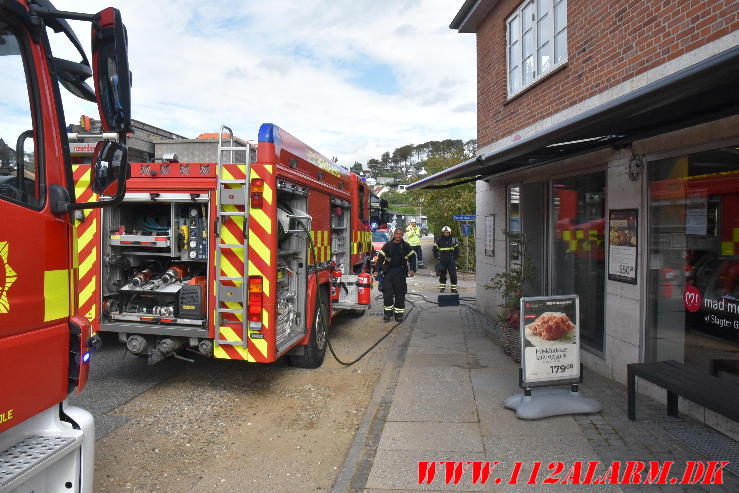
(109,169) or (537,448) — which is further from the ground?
(109,169)

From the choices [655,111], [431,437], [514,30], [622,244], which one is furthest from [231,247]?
[514,30]

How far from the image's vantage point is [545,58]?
24.8ft

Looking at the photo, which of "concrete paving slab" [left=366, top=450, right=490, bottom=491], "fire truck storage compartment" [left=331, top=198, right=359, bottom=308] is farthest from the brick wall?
"concrete paving slab" [left=366, top=450, right=490, bottom=491]

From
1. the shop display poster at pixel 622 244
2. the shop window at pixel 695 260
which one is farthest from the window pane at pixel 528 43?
the shop window at pixel 695 260

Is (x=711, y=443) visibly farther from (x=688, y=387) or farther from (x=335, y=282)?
(x=335, y=282)

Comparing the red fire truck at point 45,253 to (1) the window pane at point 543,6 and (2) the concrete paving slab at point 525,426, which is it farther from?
(1) the window pane at point 543,6

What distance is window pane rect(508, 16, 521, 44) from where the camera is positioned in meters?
8.33

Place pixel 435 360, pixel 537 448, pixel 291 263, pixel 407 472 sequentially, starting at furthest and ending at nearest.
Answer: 1. pixel 435 360
2. pixel 291 263
3. pixel 537 448
4. pixel 407 472

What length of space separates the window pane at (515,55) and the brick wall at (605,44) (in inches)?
5.4

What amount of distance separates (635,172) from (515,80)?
3.99 m

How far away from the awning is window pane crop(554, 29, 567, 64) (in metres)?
1.63

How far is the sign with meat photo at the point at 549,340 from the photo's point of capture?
183 inches

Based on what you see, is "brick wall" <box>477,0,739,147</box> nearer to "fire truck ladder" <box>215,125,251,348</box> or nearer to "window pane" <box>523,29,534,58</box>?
"window pane" <box>523,29,534,58</box>

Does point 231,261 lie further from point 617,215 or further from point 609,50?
point 609,50
